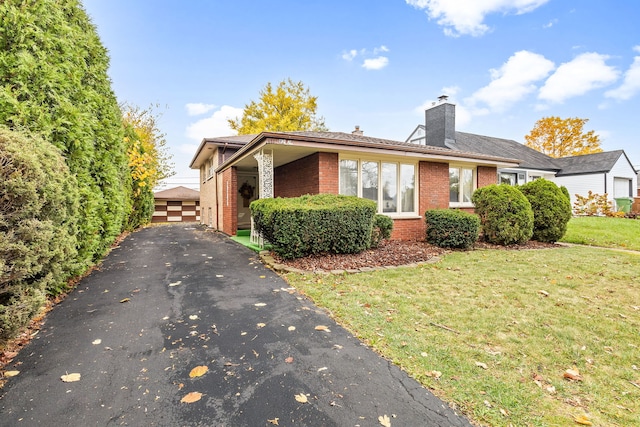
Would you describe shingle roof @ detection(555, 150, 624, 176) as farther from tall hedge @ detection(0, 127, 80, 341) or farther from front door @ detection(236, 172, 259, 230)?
tall hedge @ detection(0, 127, 80, 341)

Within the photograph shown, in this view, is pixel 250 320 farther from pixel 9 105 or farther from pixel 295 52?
pixel 295 52

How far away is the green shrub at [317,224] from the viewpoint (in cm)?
625

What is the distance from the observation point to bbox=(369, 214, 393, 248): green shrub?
7594mm

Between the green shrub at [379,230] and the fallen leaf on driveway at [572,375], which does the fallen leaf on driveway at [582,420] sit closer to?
the fallen leaf on driveway at [572,375]

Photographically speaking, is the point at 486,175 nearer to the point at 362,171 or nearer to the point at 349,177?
the point at 362,171

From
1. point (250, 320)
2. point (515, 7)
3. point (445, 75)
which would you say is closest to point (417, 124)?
point (445, 75)

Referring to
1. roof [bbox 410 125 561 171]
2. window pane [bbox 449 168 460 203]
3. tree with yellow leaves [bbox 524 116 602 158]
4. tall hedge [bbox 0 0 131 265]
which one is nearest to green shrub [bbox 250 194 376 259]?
tall hedge [bbox 0 0 131 265]

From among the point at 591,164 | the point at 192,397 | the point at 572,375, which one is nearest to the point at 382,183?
the point at 572,375

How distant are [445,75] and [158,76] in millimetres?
15151

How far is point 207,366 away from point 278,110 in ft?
76.3

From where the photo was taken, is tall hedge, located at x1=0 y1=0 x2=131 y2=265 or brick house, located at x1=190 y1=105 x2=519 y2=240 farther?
brick house, located at x1=190 y1=105 x2=519 y2=240

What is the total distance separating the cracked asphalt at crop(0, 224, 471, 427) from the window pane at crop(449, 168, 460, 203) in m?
8.82

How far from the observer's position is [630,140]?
2859 cm

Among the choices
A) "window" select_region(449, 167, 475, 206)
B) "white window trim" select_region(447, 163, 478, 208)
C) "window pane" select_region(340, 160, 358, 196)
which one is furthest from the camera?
"window" select_region(449, 167, 475, 206)
